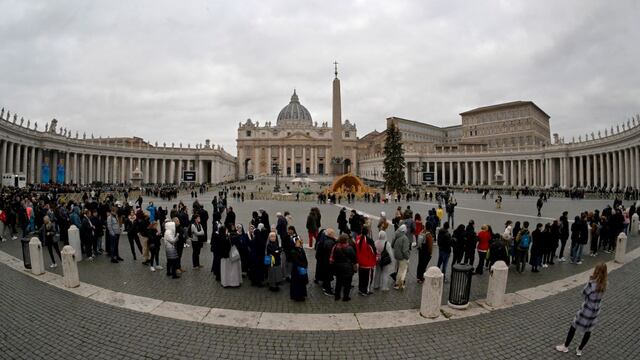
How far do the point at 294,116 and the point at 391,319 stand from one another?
424 ft

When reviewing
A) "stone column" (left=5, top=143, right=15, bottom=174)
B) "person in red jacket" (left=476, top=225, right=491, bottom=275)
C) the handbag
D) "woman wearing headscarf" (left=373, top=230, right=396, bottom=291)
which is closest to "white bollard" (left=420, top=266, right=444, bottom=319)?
"woman wearing headscarf" (left=373, top=230, right=396, bottom=291)

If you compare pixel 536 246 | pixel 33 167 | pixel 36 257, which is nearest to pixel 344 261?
pixel 536 246

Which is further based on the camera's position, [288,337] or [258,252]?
[258,252]

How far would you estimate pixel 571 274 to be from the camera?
893cm

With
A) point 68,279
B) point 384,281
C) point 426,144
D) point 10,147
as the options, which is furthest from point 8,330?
point 426,144

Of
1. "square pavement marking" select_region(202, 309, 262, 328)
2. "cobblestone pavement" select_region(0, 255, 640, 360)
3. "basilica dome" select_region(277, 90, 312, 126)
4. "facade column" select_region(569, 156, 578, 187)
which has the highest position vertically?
"basilica dome" select_region(277, 90, 312, 126)

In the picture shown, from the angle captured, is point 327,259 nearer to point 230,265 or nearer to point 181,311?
point 230,265

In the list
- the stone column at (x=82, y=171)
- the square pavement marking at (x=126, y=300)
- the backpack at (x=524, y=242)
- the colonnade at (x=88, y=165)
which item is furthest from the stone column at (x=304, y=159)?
the square pavement marking at (x=126, y=300)

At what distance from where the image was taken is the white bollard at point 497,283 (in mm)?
6586

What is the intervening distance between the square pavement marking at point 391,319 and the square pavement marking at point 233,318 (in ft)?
6.15

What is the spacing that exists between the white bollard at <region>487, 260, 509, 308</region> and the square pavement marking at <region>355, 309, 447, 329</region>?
4.04ft

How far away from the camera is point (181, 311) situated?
636 centimetres

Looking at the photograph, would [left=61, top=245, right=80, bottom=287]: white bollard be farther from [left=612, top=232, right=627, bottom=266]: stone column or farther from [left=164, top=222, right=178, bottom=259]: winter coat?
[left=612, top=232, right=627, bottom=266]: stone column

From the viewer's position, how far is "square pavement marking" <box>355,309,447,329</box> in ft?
19.3
